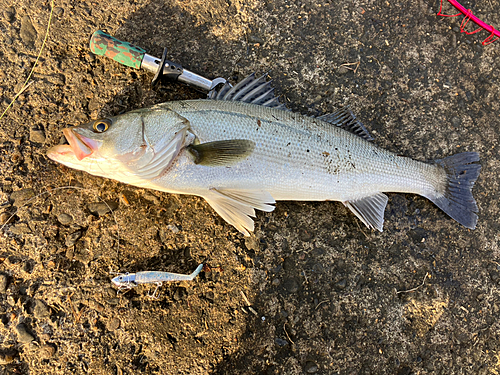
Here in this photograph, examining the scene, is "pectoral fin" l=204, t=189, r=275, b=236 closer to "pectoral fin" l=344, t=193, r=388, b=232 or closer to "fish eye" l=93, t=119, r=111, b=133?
"pectoral fin" l=344, t=193, r=388, b=232

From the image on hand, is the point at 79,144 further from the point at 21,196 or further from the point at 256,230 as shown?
the point at 256,230

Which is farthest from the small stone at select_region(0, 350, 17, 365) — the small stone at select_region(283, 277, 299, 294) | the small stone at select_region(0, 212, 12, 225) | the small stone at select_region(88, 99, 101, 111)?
the small stone at select_region(283, 277, 299, 294)

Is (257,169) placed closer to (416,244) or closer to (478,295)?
(416,244)

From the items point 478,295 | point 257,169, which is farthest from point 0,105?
point 478,295

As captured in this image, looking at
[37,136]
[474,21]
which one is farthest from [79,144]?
[474,21]

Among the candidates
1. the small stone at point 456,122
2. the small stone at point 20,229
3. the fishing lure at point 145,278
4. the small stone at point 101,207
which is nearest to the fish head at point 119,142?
the small stone at point 101,207
